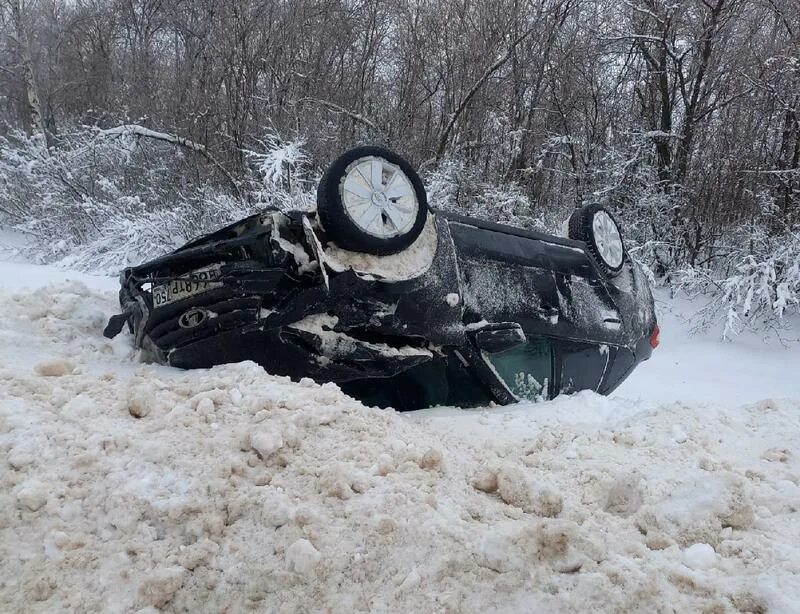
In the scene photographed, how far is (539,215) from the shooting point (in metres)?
10.1

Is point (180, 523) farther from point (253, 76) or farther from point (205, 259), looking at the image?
point (253, 76)

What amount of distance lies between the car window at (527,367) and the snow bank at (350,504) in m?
0.50

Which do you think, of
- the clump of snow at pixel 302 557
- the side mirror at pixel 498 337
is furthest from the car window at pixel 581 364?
the clump of snow at pixel 302 557

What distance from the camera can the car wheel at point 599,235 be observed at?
3.75 meters

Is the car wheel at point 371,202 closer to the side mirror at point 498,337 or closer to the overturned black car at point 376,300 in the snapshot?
the overturned black car at point 376,300

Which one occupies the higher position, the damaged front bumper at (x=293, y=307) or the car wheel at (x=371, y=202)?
the car wheel at (x=371, y=202)

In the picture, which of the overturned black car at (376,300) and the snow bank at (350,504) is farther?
the overturned black car at (376,300)

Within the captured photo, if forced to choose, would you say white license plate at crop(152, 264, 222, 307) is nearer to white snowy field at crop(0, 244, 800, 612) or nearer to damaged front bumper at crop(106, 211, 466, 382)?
damaged front bumper at crop(106, 211, 466, 382)

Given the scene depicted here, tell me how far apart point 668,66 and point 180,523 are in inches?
435

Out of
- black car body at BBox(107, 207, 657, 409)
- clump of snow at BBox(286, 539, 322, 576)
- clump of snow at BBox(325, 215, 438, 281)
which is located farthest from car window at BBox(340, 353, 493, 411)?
clump of snow at BBox(286, 539, 322, 576)

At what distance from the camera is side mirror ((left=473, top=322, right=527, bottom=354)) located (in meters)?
3.01

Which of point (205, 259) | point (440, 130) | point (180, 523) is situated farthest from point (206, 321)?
point (440, 130)

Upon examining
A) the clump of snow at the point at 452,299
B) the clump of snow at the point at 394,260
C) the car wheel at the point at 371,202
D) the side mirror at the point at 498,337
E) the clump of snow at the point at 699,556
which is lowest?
the clump of snow at the point at 699,556

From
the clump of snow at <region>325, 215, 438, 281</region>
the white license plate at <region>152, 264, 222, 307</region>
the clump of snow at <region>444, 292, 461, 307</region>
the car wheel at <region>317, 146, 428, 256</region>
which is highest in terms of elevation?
the car wheel at <region>317, 146, 428, 256</region>
